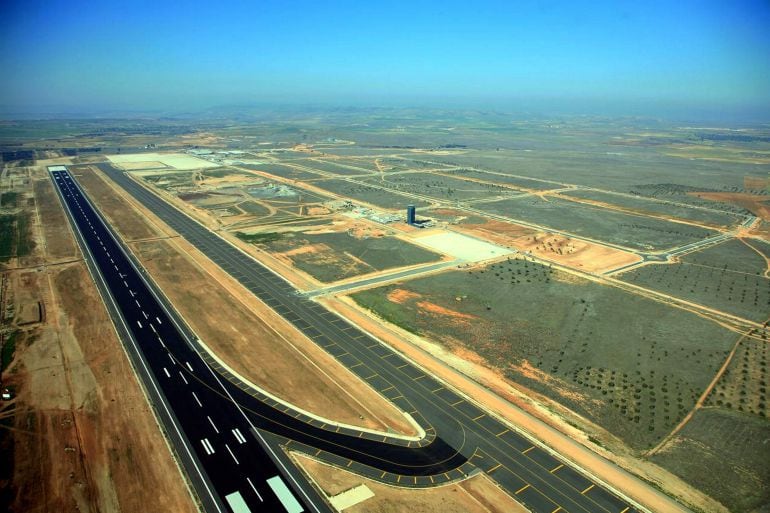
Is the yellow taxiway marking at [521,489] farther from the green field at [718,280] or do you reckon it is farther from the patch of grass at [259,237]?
the patch of grass at [259,237]

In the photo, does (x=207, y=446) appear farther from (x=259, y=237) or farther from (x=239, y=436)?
(x=259, y=237)

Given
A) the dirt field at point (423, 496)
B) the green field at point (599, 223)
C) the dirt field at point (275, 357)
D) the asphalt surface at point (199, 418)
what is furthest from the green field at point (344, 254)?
the dirt field at point (423, 496)

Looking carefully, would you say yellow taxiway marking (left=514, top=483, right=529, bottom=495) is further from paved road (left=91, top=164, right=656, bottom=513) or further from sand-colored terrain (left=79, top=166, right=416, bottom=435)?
sand-colored terrain (left=79, top=166, right=416, bottom=435)

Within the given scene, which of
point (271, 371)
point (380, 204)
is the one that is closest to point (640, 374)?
point (271, 371)

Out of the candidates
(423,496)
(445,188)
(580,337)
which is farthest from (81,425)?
(445,188)

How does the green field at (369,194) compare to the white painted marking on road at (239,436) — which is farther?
the green field at (369,194)

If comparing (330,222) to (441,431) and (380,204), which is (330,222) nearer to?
(380,204)
